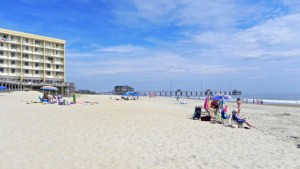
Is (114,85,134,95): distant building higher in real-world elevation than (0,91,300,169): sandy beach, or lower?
higher

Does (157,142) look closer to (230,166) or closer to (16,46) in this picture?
(230,166)

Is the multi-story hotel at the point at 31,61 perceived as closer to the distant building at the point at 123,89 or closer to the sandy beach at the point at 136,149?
the distant building at the point at 123,89

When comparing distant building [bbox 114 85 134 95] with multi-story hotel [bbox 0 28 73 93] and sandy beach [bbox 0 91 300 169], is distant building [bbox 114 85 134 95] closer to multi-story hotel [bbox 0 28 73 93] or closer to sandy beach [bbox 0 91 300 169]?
multi-story hotel [bbox 0 28 73 93]

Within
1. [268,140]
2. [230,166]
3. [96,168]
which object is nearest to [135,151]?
[96,168]

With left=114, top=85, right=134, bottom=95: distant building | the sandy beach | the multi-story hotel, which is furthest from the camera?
left=114, top=85, right=134, bottom=95: distant building

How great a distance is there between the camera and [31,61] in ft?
192

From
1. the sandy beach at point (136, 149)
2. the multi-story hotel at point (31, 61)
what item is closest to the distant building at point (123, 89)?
the multi-story hotel at point (31, 61)

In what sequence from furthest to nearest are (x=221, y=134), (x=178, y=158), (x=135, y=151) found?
(x=221, y=134), (x=135, y=151), (x=178, y=158)

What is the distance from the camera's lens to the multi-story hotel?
54.2 m

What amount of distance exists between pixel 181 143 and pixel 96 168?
11.1ft

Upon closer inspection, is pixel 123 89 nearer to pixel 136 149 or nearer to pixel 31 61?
pixel 31 61

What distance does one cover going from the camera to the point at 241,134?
10086mm

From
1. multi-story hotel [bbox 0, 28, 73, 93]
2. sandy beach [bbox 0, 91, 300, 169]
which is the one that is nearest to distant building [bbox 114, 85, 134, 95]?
multi-story hotel [bbox 0, 28, 73, 93]

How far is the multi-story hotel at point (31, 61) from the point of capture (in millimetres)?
54219
